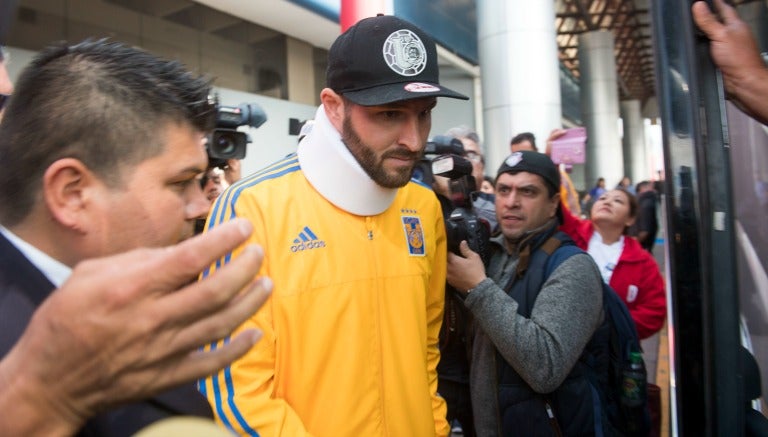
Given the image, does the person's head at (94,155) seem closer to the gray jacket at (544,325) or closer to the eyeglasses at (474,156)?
the gray jacket at (544,325)

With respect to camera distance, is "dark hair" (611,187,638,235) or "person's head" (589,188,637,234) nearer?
"person's head" (589,188,637,234)

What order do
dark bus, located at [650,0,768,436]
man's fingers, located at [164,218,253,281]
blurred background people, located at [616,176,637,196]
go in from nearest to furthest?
man's fingers, located at [164,218,253,281] → dark bus, located at [650,0,768,436] → blurred background people, located at [616,176,637,196]

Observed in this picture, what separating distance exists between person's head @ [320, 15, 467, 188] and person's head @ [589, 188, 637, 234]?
2.37 m

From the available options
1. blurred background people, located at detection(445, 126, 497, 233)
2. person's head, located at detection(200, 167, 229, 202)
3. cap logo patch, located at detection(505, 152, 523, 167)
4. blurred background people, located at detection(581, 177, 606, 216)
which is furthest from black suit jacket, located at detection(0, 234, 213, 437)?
blurred background people, located at detection(581, 177, 606, 216)

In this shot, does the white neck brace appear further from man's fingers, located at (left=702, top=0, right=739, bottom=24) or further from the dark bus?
man's fingers, located at (left=702, top=0, right=739, bottom=24)

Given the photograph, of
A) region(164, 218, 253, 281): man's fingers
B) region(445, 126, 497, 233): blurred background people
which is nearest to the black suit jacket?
region(164, 218, 253, 281): man's fingers

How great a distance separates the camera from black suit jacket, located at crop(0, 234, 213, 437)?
2.43 feet

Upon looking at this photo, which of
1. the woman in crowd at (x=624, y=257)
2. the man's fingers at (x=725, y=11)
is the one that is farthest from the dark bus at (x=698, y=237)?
the woman in crowd at (x=624, y=257)

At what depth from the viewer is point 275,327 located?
138cm

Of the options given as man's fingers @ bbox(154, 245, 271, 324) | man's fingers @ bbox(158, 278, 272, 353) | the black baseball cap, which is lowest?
man's fingers @ bbox(158, 278, 272, 353)

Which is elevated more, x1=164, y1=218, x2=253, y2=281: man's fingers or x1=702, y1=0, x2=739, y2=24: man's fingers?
x1=702, y1=0, x2=739, y2=24: man's fingers

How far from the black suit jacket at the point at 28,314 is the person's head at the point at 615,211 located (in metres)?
3.28

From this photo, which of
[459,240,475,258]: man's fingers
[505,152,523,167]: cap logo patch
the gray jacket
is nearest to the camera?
the gray jacket

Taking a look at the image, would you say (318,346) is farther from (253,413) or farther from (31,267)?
(31,267)
